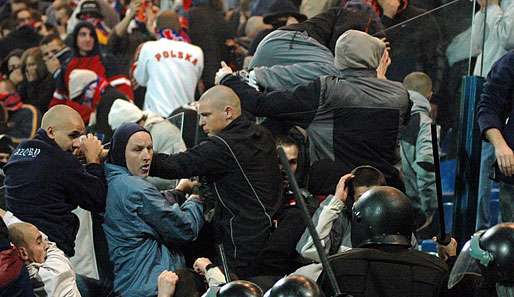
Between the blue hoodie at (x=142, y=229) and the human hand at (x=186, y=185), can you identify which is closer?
the blue hoodie at (x=142, y=229)

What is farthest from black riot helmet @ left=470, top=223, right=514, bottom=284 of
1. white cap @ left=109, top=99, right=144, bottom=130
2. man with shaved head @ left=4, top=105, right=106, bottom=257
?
white cap @ left=109, top=99, right=144, bottom=130

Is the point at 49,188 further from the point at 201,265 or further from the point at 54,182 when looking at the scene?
the point at 201,265

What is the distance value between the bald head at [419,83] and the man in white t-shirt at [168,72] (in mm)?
4256

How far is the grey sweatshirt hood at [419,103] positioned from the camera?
10.5 meters

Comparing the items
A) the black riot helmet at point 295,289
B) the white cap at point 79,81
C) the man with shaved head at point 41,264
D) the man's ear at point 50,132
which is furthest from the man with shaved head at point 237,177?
the white cap at point 79,81

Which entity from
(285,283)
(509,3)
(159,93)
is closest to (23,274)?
(285,283)

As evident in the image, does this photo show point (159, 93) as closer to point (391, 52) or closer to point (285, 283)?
point (391, 52)

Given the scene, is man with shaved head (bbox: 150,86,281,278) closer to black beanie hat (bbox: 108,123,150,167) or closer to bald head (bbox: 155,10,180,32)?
black beanie hat (bbox: 108,123,150,167)

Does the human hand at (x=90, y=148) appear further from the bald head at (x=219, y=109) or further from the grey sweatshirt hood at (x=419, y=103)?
the grey sweatshirt hood at (x=419, y=103)

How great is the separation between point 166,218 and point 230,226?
1.48ft

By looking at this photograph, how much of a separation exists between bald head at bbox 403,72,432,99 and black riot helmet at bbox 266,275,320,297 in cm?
391

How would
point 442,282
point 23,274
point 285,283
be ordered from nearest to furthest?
point 285,283, point 442,282, point 23,274

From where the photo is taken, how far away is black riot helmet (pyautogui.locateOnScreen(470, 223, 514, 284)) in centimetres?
693

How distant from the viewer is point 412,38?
10.6m
